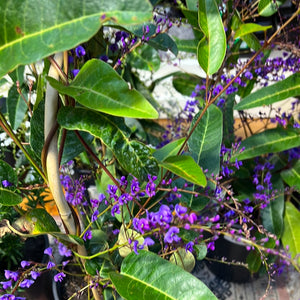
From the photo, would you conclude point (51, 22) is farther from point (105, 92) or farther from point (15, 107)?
point (15, 107)

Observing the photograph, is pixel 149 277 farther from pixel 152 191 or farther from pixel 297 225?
pixel 297 225

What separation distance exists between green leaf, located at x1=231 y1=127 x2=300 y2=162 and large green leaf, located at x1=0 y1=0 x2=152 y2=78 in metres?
0.55

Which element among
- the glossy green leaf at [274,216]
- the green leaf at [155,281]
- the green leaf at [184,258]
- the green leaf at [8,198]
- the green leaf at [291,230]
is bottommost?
the green leaf at [291,230]

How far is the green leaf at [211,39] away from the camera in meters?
0.46

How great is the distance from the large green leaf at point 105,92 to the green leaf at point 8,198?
17cm

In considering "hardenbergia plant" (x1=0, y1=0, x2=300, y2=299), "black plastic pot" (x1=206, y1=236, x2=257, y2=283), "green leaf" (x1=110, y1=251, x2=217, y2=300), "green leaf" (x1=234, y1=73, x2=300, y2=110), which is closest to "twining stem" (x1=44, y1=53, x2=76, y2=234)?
"hardenbergia plant" (x1=0, y1=0, x2=300, y2=299)

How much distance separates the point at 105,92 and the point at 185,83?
24.2 inches

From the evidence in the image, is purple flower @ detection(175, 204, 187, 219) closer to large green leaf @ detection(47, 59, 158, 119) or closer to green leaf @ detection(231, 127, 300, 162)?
large green leaf @ detection(47, 59, 158, 119)

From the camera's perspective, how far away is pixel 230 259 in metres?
0.92

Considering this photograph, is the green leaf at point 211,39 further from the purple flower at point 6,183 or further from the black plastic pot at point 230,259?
the black plastic pot at point 230,259

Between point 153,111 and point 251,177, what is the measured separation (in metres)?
0.56

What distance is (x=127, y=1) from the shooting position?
0.25 m

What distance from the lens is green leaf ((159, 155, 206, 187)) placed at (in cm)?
39

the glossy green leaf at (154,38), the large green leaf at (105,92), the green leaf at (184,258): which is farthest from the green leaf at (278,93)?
the large green leaf at (105,92)
